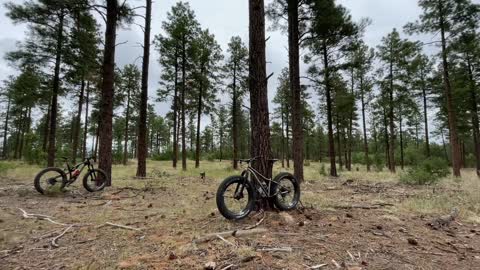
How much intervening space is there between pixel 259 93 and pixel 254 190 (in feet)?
5.55

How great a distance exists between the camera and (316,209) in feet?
16.1

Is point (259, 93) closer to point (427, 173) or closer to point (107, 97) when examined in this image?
point (107, 97)

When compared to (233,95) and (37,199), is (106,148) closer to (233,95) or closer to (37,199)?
(37,199)

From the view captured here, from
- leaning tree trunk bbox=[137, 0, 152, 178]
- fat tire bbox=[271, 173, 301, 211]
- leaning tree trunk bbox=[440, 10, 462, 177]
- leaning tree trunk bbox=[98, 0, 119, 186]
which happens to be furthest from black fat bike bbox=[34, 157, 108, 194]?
leaning tree trunk bbox=[440, 10, 462, 177]

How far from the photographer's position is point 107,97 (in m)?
8.02

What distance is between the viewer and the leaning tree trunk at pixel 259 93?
4.55 meters

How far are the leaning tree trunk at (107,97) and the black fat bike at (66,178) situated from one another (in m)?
0.47

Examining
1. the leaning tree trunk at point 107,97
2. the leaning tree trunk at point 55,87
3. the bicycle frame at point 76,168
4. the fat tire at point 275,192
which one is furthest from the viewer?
the leaning tree trunk at point 55,87

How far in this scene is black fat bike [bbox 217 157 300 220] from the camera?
3.89 m

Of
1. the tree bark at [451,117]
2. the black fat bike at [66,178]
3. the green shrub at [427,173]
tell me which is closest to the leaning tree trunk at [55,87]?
the black fat bike at [66,178]

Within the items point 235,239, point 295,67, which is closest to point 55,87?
point 295,67

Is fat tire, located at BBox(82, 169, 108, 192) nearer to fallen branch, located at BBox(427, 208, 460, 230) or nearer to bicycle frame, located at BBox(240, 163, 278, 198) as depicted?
bicycle frame, located at BBox(240, 163, 278, 198)

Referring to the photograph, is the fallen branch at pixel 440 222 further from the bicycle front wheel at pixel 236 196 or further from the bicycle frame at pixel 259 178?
the bicycle front wheel at pixel 236 196

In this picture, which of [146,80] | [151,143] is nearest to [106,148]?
[146,80]
